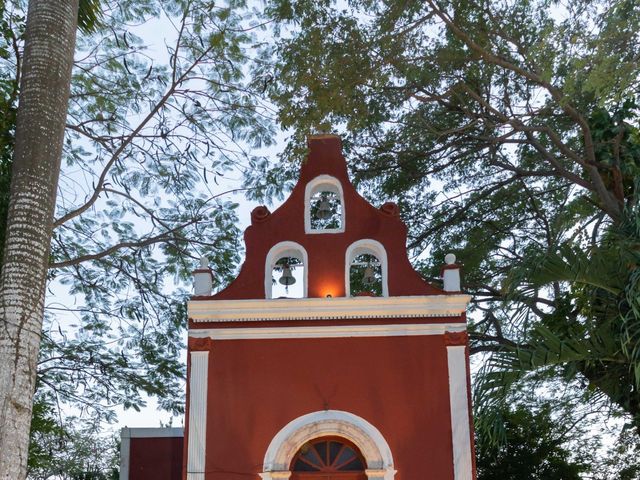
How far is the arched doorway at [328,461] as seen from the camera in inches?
474

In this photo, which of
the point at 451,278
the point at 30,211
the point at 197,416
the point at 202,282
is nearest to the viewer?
the point at 30,211

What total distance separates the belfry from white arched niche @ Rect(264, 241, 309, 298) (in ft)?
0.07

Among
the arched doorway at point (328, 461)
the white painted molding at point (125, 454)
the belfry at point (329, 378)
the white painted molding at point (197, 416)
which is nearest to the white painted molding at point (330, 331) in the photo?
the belfry at point (329, 378)

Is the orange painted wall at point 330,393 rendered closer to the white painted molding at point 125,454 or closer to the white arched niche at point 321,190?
the white arched niche at point 321,190

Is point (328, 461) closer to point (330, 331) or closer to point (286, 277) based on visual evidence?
point (330, 331)

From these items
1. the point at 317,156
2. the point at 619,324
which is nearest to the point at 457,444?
the point at 619,324

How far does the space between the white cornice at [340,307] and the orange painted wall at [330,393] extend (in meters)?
0.36

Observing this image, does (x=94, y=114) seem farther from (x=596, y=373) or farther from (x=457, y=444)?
(x=596, y=373)

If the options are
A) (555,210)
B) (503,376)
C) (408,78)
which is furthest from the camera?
(555,210)

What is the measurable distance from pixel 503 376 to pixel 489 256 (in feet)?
24.0

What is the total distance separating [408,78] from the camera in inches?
587

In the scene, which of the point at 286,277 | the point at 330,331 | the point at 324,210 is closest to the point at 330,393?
the point at 330,331

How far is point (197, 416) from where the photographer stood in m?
12.3

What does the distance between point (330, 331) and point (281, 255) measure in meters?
1.52
